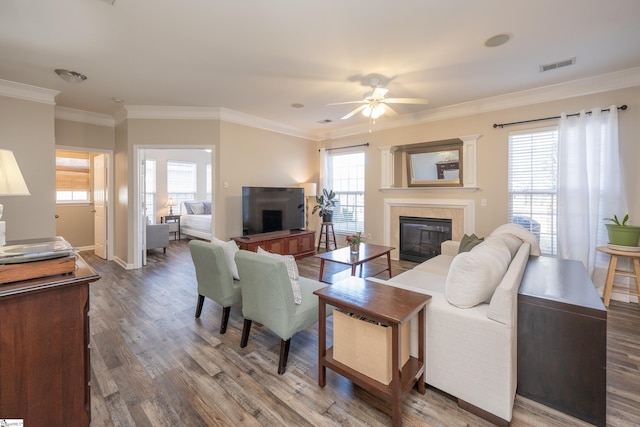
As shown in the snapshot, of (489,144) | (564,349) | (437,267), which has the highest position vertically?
(489,144)

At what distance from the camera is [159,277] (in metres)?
4.41

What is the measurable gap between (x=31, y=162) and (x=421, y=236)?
6.16m

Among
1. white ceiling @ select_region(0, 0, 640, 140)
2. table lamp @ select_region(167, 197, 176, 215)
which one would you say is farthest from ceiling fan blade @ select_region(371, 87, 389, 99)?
table lamp @ select_region(167, 197, 176, 215)

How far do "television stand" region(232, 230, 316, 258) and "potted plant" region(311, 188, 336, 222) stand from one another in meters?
0.56

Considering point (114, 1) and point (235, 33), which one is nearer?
point (114, 1)

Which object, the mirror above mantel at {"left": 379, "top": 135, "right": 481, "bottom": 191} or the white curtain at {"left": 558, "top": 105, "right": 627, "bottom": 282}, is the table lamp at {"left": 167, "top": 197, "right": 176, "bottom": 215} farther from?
the white curtain at {"left": 558, "top": 105, "right": 627, "bottom": 282}

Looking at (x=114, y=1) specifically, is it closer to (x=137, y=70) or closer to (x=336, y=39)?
(x=137, y=70)

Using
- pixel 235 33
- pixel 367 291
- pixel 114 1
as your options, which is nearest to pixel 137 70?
pixel 114 1

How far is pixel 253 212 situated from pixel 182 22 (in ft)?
10.3

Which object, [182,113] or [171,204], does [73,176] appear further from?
[182,113]

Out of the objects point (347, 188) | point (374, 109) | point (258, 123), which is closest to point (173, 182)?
point (258, 123)

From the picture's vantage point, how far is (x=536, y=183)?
4.09 m

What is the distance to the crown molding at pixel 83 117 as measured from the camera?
478 cm

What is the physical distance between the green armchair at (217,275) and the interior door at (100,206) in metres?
4.03
